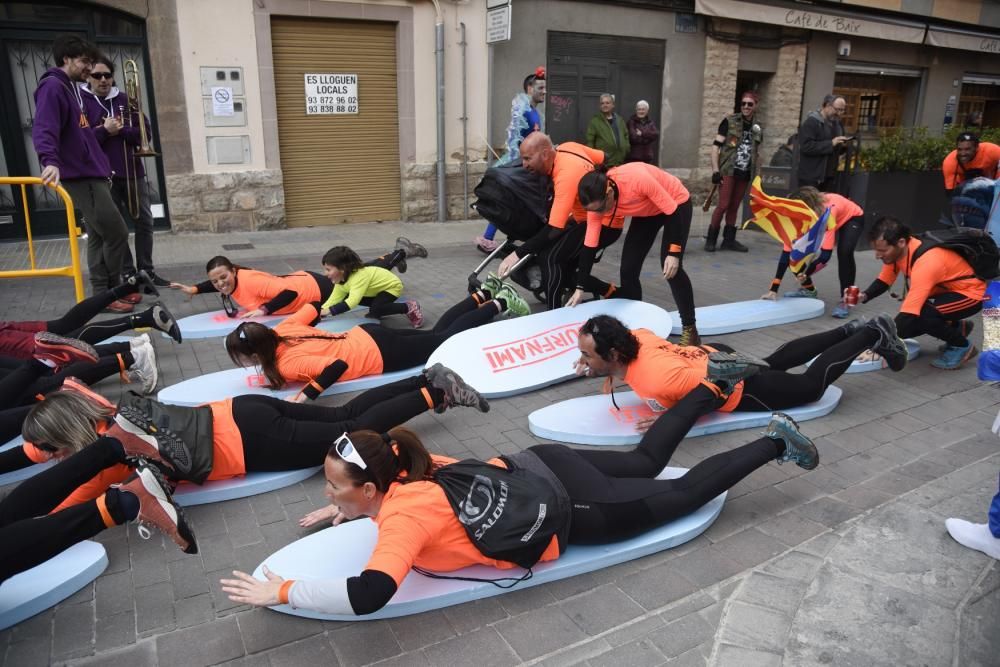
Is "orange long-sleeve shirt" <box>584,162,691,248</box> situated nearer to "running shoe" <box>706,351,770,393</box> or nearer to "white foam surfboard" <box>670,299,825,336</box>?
"white foam surfboard" <box>670,299,825,336</box>

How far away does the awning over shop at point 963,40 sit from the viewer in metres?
15.7

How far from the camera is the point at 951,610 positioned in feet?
9.22

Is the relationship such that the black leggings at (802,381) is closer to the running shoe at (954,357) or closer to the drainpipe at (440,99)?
the running shoe at (954,357)

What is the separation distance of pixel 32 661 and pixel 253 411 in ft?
4.41

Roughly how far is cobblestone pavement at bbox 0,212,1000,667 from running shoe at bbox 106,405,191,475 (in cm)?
35

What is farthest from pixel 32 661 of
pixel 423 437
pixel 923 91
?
pixel 923 91

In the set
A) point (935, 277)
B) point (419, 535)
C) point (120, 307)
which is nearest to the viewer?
point (419, 535)

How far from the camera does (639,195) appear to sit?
215 inches

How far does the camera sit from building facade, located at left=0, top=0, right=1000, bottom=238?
9289mm

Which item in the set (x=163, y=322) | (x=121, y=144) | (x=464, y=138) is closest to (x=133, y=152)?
(x=121, y=144)

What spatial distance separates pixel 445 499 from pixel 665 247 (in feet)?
11.8

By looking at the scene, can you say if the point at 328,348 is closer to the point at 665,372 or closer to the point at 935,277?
the point at 665,372

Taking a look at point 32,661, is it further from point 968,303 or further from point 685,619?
point 968,303

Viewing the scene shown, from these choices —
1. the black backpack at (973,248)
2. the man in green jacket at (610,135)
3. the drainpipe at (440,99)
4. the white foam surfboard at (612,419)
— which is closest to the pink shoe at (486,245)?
the drainpipe at (440,99)
